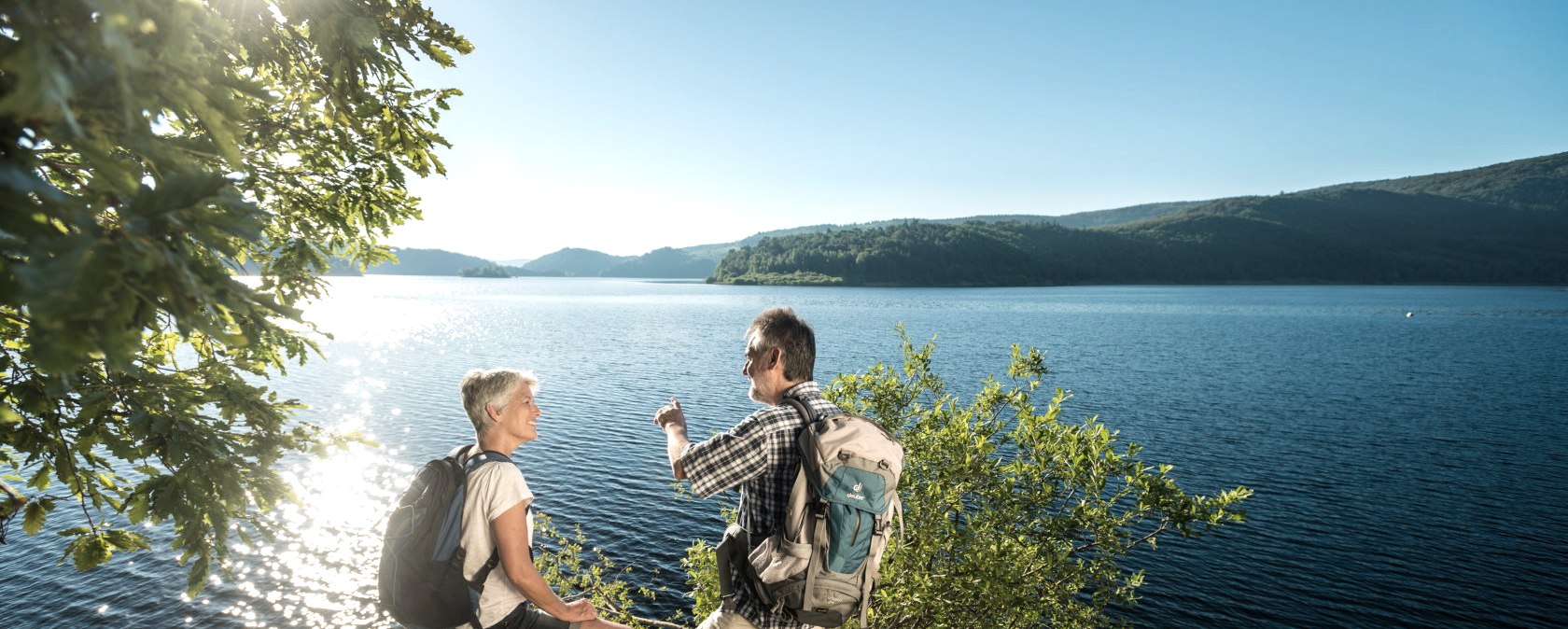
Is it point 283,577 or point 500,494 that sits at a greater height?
point 500,494

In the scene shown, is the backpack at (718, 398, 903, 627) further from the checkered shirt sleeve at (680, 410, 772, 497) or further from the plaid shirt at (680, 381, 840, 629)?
the checkered shirt sleeve at (680, 410, 772, 497)

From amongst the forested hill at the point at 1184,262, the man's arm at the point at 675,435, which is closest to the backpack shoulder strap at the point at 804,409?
the man's arm at the point at 675,435

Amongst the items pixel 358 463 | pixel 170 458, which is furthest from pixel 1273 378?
pixel 170 458

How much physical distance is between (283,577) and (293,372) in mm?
30071

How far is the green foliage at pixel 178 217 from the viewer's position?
4.62ft

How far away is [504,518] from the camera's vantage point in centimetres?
346

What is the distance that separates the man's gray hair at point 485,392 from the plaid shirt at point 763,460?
1018 millimetres

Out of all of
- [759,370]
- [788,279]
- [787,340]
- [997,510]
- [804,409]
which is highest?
[787,340]

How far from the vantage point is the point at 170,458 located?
3.51 metres

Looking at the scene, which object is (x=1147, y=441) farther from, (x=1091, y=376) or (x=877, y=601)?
(x=877, y=601)

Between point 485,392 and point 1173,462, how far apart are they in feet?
88.6

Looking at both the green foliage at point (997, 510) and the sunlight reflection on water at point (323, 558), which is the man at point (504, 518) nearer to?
the green foliage at point (997, 510)

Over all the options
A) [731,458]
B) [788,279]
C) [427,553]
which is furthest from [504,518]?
[788,279]

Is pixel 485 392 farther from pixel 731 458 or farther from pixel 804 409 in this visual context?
pixel 804 409
